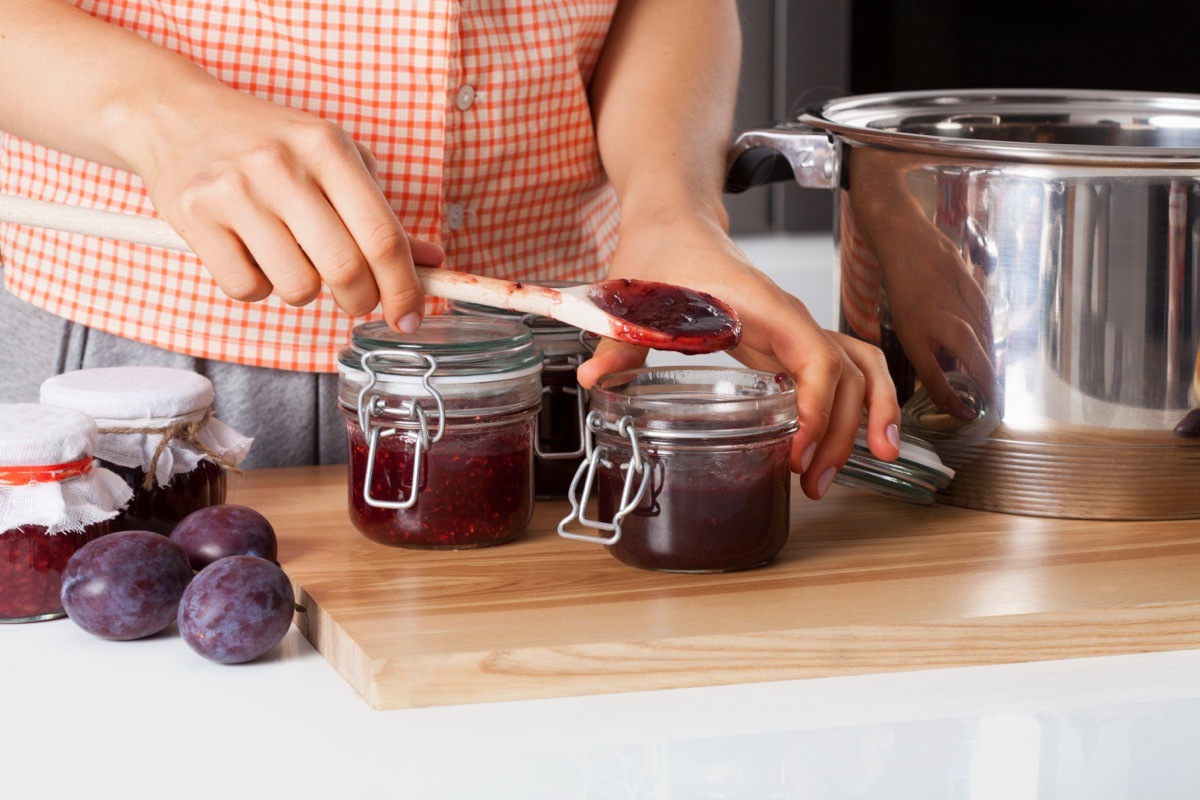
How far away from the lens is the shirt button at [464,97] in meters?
1.12

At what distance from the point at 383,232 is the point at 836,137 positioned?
374 millimetres

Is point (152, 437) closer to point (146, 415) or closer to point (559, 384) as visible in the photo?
point (146, 415)

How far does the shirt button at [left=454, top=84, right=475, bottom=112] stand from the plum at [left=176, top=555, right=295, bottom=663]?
46 cm

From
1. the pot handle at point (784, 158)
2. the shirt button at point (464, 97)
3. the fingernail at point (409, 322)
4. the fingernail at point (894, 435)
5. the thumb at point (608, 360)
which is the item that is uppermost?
the shirt button at point (464, 97)

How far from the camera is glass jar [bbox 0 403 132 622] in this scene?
0.82 m

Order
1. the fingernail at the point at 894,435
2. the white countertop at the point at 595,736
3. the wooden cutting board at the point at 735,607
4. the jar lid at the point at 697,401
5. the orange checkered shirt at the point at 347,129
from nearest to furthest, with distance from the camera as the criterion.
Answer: the white countertop at the point at 595,736
the wooden cutting board at the point at 735,607
the jar lid at the point at 697,401
the fingernail at the point at 894,435
the orange checkered shirt at the point at 347,129

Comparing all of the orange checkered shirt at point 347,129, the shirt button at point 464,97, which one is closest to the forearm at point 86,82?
the orange checkered shirt at point 347,129

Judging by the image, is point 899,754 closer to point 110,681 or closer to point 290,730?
point 290,730

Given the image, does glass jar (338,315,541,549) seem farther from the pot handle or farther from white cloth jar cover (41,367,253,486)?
the pot handle

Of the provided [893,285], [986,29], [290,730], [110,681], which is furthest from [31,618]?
[986,29]

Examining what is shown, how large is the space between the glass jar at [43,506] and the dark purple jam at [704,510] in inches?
11.7

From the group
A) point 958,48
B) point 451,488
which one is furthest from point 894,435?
point 958,48

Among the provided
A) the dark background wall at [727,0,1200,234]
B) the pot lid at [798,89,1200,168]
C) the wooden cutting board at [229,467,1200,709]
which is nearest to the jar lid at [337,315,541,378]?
the wooden cutting board at [229,467,1200,709]

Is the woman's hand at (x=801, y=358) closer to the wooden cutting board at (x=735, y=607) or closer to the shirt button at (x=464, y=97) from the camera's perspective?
the wooden cutting board at (x=735, y=607)
